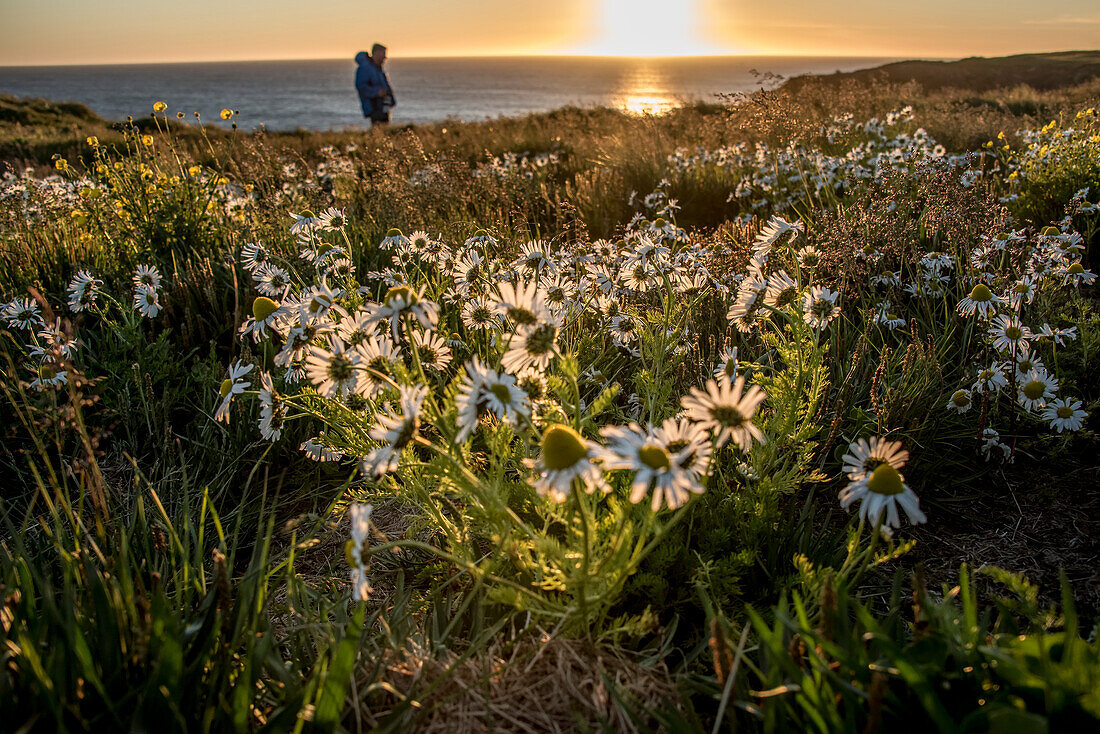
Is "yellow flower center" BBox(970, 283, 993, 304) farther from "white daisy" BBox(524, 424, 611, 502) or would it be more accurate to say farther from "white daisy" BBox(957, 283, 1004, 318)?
"white daisy" BBox(524, 424, 611, 502)

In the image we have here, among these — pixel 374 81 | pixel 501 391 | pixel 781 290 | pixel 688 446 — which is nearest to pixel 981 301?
pixel 781 290

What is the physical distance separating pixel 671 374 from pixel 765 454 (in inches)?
34.8

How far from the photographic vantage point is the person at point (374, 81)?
1383 centimetres

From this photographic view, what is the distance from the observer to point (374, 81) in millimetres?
14023

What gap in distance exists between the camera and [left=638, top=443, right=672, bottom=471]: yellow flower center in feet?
3.58

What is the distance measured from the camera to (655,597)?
5.54ft

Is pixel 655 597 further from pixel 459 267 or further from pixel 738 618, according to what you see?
pixel 459 267

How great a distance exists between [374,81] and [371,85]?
0.35 feet

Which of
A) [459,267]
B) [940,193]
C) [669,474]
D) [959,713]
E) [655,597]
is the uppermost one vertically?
[940,193]

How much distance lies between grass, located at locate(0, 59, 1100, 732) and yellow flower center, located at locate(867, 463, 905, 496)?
0.09 m

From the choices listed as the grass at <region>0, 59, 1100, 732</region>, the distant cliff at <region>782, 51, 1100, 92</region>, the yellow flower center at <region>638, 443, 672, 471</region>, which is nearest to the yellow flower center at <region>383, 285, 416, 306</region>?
the grass at <region>0, 59, 1100, 732</region>

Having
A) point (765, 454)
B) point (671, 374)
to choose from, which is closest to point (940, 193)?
point (671, 374)

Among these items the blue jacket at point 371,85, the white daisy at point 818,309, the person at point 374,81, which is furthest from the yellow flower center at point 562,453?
the blue jacket at point 371,85

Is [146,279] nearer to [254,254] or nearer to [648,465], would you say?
[254,254]
